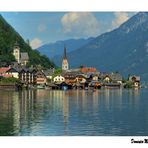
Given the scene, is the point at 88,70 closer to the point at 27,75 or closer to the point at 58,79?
the point at 58,79

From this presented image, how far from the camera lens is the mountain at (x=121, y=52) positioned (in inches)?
1620

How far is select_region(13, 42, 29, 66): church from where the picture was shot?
41678 mm

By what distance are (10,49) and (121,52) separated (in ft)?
24.6

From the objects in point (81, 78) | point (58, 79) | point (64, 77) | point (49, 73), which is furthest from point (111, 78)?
point (49, 73)

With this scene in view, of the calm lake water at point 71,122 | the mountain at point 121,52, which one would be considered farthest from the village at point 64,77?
the calm lake water at point 71,122

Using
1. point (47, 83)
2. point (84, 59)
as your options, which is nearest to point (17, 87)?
point (47, 83)

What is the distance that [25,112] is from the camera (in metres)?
12.7

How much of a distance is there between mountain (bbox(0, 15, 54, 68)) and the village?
23.7 inches

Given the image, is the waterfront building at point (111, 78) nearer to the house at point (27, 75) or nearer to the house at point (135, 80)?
the house at point (135, 80)

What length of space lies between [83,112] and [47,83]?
23.0 m

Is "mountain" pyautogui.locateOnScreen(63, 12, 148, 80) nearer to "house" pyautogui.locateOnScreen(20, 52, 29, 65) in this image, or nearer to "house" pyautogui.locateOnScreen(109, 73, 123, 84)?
"house" pyautogui.locateOnScreen(109, 73, 123, 84)

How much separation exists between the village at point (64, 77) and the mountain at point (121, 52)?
93 cm

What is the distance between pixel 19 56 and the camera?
140 ft

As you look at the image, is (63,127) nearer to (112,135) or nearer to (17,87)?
(112,135)
